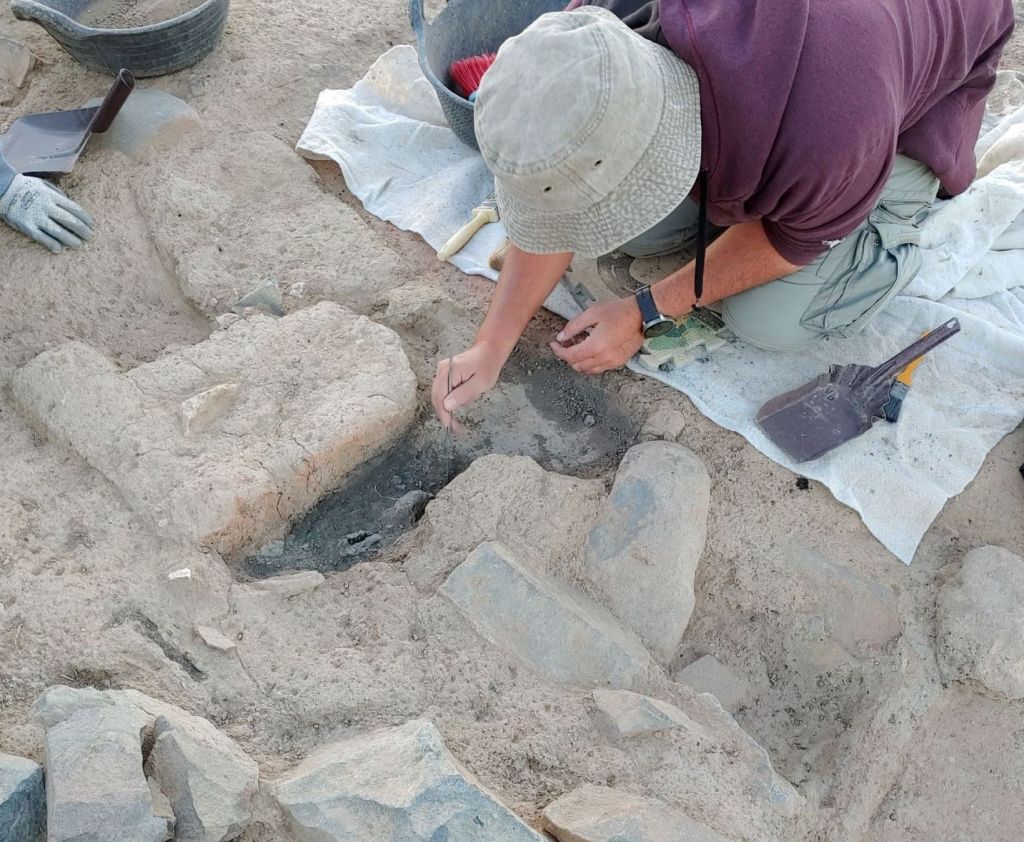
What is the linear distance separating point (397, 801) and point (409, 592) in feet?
1.74

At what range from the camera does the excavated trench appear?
84.4 inches

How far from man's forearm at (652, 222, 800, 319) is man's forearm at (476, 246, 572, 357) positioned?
28 cm

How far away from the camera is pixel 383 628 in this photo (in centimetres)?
189

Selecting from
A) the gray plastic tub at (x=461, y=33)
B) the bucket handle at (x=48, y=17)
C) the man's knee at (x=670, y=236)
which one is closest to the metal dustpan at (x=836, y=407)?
the man's knee at (x=670, y=236)

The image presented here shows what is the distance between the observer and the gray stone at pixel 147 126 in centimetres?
289

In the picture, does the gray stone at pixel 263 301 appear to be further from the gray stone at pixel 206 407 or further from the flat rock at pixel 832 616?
the flat rock at pixel 832 616

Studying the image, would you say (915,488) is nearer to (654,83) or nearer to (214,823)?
(654,83)

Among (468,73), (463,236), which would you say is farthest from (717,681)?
(468,73)

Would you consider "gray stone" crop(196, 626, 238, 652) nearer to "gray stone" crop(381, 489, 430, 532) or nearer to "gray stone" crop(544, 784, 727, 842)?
"gray stone" crop(381, 489, 430, 532)

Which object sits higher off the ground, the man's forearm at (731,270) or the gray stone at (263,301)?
the man's forearm at (731,270)

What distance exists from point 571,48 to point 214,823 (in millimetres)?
1314

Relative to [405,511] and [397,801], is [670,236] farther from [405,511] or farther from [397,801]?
[397,801]

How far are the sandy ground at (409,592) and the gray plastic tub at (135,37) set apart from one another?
0.35m

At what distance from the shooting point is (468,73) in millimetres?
2971
